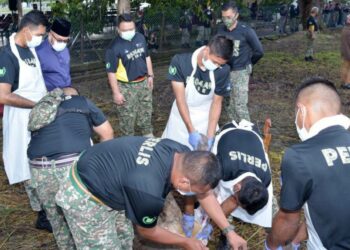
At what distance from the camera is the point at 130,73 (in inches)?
247

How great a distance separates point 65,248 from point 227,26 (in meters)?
4.10

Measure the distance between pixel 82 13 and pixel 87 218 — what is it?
933 cm

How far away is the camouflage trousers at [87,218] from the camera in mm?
3029

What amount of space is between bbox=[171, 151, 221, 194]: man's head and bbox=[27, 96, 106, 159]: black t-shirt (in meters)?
1.20

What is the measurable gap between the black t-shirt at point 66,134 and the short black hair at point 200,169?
1.27 m

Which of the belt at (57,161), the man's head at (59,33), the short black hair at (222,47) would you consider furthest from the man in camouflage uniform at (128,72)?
the belt at (57,161)

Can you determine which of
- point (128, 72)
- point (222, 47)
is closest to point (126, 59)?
point (128, 72)

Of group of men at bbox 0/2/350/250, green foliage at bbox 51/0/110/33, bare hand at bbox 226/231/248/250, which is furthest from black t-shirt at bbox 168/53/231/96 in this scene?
green foliage at bbox 51/0/110/33

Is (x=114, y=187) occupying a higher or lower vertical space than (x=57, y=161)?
higher

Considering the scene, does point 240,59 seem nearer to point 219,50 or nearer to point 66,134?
point 219,50

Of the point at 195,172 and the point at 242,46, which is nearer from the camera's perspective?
the point at 195,172

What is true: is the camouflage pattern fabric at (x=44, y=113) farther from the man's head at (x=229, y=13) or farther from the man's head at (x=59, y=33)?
the man's head at (x=229, y=13)

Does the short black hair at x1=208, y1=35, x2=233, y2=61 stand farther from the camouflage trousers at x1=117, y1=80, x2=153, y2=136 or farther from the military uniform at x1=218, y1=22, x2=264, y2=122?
the military uniform at x1=218, y1=22, x2=264, y2=122

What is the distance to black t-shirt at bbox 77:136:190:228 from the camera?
268 centimetres
